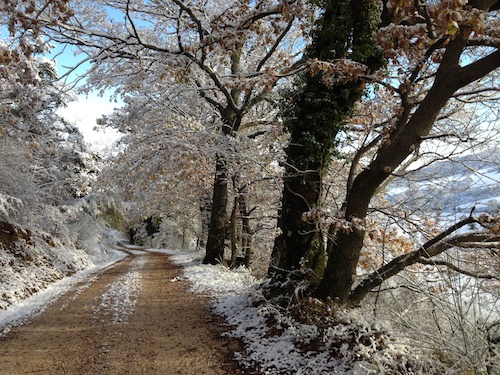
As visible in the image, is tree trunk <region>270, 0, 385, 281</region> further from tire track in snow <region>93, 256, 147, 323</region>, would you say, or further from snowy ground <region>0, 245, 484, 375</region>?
tire track in snow <region>93, 256, 147, 323</region>

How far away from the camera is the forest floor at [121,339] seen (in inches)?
182

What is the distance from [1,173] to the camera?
11133mm

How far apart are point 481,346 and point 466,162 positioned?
4153 millimetres

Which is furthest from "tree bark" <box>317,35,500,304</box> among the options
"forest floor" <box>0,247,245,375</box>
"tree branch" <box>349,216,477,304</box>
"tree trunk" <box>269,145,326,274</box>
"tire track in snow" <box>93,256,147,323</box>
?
"tire track in snow" <box>93,256,147,323</box>

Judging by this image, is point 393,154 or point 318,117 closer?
point 393,154

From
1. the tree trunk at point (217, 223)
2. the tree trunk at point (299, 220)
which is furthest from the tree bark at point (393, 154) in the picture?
the tree trunk at point (217, 223)

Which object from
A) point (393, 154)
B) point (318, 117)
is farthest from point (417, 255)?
point (318, 117)

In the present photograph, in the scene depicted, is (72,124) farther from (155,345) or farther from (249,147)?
(155,345)

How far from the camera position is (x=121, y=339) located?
18.3 feet

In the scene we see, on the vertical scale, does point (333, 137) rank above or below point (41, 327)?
above

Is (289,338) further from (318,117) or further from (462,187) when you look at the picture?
(462,187)

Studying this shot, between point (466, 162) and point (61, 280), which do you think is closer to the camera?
point (466, 162)

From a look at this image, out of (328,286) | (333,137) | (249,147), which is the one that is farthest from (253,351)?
(249,147)

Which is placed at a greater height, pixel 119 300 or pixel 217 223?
pixel 217 223
